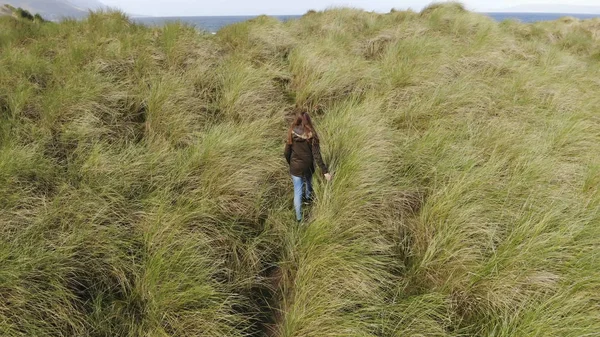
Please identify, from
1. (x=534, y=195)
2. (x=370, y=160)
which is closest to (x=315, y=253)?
(x=370, y=160)

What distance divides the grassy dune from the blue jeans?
0.71 feet

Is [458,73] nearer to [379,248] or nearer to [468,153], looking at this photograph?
[468,153]

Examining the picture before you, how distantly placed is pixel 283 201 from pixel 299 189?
0.36m

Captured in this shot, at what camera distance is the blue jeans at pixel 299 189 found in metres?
4.36

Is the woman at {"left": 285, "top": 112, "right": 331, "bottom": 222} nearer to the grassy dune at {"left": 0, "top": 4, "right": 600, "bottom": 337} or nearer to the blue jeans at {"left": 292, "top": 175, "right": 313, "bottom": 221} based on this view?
the blue jeans at {"left": 292, "top": 175, "right": 313, "bottom": 221}

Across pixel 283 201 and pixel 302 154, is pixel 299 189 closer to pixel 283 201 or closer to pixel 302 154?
pixel 283 201

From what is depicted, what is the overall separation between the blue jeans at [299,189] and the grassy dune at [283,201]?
22cm

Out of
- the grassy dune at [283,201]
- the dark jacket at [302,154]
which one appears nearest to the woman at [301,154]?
the dark jacket at [302,154]

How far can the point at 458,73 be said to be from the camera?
26.0ft

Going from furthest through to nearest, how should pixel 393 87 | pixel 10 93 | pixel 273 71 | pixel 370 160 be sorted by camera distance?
pixel 273 71, pixel 393 87, pixel 10 93, pixel 370 160

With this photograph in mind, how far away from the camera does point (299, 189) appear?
14.6 ft

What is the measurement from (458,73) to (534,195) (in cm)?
500

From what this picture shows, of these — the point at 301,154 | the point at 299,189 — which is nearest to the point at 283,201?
the point at 299,189

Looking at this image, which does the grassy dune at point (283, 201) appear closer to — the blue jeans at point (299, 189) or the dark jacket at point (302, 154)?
the blue jeans at point (299, 189)
